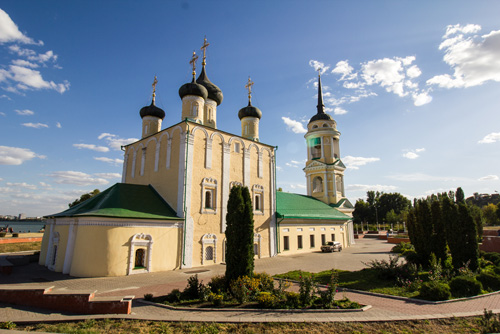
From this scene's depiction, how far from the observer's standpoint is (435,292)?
9.91 m

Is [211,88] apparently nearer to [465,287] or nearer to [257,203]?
[257,203]

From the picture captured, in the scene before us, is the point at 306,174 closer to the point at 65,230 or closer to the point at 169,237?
the point at 169,237

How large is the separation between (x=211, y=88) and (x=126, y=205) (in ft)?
41.1

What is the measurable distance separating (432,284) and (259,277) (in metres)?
6.32

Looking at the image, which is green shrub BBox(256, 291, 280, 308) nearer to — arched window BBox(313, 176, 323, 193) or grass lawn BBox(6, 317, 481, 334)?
grass lawn BBox(6, 317, 481, 334)

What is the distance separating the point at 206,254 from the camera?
19281 mm

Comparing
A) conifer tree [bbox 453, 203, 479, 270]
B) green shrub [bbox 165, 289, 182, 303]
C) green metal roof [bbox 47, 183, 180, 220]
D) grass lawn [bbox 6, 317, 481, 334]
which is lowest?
A: grass lawn [bbox 6, 317, 481, 334]

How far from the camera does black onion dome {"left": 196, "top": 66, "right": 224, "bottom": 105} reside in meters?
24.6

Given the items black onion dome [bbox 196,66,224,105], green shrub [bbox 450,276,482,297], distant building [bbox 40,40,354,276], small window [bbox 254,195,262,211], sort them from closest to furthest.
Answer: green shrub [bbox 450,276,482,297], distant building [bbox 40,40,354,276], small window [bbox 254,195,262,211], black onion dome [bbox 196,66,224,105]

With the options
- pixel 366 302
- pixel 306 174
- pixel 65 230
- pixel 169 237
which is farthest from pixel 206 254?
pixel 306 174

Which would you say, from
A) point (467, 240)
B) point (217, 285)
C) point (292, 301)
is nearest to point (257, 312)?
point (292, 301)

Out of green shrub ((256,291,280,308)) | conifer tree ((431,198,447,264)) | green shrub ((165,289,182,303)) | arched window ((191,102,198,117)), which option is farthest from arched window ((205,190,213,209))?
conifer tree ((431,198,447,264))

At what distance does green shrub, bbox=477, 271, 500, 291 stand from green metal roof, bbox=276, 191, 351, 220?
1471 cm

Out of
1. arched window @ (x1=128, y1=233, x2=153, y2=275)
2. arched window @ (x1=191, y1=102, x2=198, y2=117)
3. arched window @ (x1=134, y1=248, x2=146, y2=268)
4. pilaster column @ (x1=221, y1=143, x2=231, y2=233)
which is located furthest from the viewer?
arched window @ (x1=191, y1=102, x2=198, y2=117)
